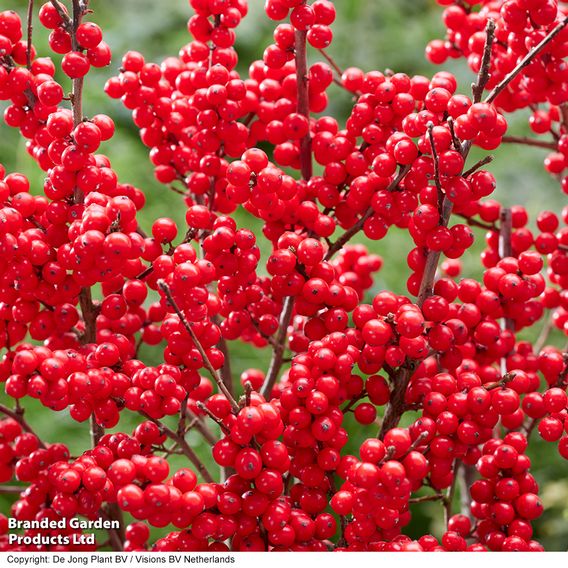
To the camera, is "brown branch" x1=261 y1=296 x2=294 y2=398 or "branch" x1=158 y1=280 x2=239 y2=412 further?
"brown branch" x1=261 y1=296 x2=294 y2=398

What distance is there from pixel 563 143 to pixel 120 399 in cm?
41

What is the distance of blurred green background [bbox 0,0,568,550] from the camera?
0.95 m

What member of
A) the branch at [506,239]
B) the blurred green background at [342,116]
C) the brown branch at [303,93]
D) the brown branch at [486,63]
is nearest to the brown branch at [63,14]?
the brown branch at [303,93]

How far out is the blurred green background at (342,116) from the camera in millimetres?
954

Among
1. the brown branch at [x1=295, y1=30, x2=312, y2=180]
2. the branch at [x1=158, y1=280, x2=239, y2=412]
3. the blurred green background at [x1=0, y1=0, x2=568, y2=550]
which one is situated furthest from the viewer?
the blurred green background at [x1=0, y1=0, x2=568, y2=550]

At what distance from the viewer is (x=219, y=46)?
1.86 feet

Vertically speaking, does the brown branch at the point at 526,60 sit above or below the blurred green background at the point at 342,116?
below

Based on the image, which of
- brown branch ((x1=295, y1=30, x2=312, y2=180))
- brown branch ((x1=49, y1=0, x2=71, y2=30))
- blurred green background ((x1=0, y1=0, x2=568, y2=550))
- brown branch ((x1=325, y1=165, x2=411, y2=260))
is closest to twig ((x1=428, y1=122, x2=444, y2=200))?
brown branch ((x1=325, y1=165, x2=411, y2=260))

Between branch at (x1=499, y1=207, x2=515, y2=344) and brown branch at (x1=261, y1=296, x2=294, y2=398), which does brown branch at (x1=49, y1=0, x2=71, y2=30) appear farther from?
branch at (x1=499, y1=207, x2=515, y2=344)

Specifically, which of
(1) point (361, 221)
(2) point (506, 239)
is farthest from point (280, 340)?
(2) point (506, 239)

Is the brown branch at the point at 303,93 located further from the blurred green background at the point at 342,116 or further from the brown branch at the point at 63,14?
the blurred green background at the point at 342,116

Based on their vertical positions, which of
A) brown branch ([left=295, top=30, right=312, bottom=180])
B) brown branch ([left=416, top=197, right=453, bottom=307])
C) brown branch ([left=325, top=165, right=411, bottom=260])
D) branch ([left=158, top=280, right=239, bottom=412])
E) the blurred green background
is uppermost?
the blurred green background

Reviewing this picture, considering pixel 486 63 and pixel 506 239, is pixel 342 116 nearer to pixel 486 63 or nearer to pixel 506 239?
pixel 506 239
